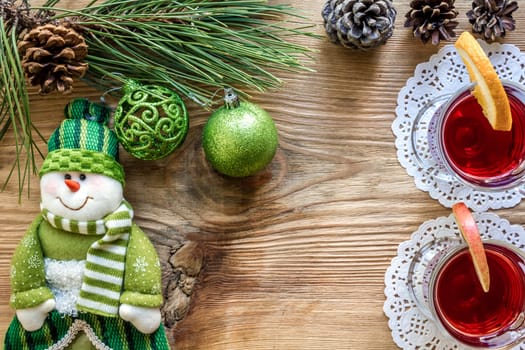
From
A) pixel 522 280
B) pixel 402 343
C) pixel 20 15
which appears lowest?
pixel 402 343

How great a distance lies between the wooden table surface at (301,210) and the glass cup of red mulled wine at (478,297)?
0.08 metres

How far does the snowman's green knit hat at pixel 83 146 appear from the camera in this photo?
0.83 m

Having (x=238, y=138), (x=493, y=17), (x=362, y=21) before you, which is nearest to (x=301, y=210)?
(x=238, y=138)

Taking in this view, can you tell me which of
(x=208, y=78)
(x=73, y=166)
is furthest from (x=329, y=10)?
(x=73, y=166)

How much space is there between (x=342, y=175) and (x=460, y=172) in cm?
17

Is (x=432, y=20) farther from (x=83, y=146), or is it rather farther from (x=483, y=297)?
(x=83, y=146)

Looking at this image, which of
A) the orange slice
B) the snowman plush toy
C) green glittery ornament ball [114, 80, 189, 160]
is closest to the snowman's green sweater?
the snowman plush toy

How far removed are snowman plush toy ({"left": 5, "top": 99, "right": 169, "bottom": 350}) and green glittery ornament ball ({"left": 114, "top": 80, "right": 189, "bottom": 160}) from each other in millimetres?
43

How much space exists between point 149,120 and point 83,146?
0.10 m

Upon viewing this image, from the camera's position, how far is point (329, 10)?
910 millimetres

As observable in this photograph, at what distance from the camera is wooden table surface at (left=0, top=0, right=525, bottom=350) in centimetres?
94

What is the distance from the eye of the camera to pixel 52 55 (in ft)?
2.63

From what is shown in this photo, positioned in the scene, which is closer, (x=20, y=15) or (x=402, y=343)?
(x=20, y=15)

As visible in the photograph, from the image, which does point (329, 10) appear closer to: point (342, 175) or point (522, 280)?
point (342, 175)
